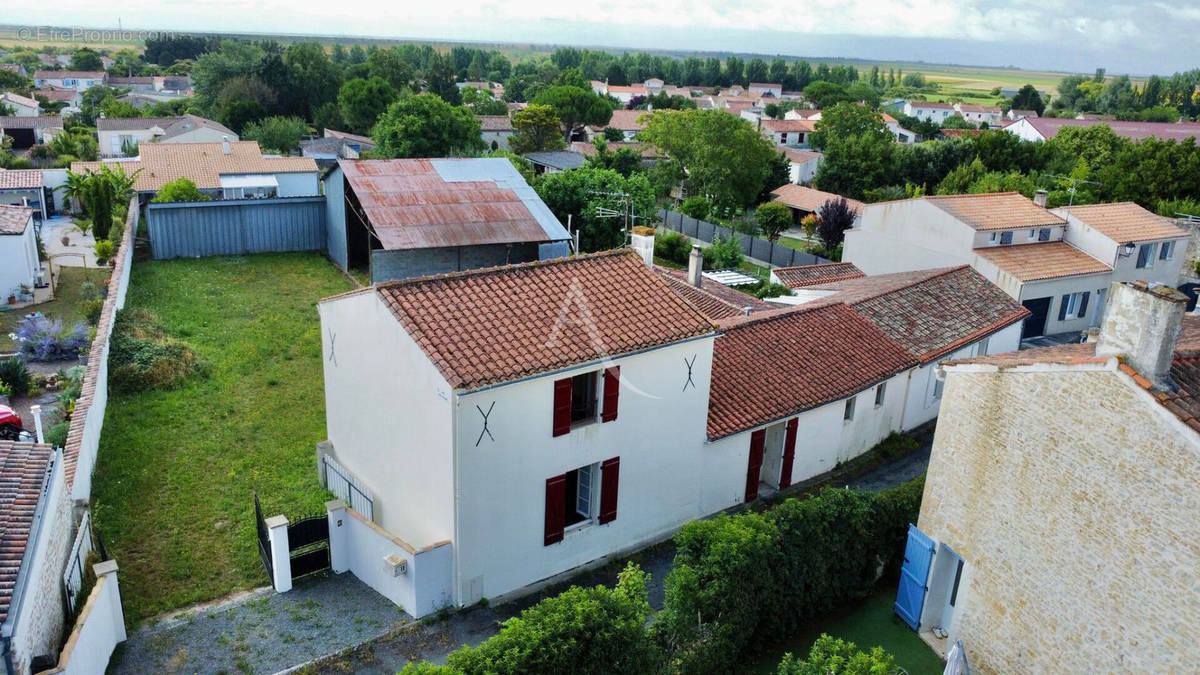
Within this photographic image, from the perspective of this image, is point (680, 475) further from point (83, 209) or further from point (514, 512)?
point (83, 209)

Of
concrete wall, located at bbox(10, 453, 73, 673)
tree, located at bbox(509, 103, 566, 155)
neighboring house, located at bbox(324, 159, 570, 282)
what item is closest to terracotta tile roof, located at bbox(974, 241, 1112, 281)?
neighboring house, located at bbox(324, 159, 570, 282)

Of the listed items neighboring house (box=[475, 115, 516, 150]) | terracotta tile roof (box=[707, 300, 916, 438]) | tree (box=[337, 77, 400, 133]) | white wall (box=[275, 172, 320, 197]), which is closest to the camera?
terracotta tile roof (box=[707, 300, 916, 438])

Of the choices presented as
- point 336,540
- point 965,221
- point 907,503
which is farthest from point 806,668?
point 965,221

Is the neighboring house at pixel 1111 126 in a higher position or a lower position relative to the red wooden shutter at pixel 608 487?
higher

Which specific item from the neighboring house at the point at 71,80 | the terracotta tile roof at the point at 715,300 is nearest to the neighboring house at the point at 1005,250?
the terracotta tile roof at the point at 715,300

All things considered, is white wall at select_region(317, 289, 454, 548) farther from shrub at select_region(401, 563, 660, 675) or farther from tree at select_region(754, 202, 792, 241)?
tree at select_region(754, 202, 792, 241)

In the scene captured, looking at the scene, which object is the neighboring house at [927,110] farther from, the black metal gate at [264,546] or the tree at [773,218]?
the black metal gate at [264,546]
